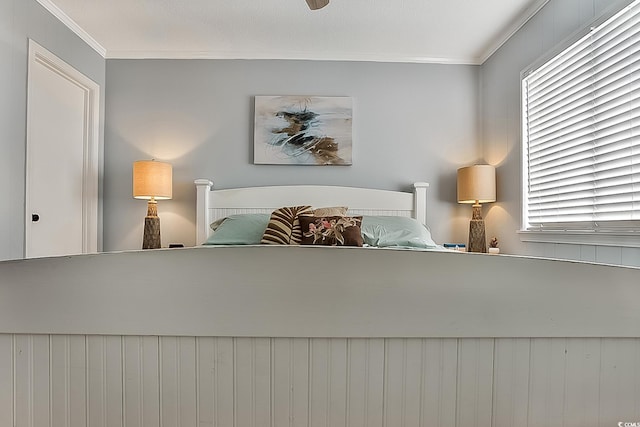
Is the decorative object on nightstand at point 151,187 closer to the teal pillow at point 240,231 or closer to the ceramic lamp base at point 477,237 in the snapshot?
the teal pillow at point 240,231

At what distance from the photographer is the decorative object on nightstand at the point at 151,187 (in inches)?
131

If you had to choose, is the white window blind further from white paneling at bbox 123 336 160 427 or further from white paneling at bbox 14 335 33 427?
white paneling at bbox 14 335 33 427

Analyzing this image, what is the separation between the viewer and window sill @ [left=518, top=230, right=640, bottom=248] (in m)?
2.00

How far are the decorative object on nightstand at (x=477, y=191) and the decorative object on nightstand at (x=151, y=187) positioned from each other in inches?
87.3

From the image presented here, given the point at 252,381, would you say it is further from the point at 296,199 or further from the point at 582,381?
the point at 296,199

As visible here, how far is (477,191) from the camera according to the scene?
10.9 feet

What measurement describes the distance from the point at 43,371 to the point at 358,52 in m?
3.35

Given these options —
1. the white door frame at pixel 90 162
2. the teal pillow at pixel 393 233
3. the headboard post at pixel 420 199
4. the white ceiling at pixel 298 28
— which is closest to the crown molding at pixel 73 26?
the white ceiling at pixel 298 28

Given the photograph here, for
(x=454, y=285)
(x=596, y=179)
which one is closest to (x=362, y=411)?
(x=454, y=285)

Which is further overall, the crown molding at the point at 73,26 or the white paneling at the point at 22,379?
the crown molding at the point at 73,26

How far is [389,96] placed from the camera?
3725mm

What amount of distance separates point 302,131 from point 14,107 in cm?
192

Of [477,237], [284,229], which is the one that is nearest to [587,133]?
[477,237]

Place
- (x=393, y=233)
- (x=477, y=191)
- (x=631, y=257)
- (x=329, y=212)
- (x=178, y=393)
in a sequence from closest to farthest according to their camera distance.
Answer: (x=178, y=393), (x=631, y=257), (x=393, y=233), (x=329, y=212), (x=477, y=191)
